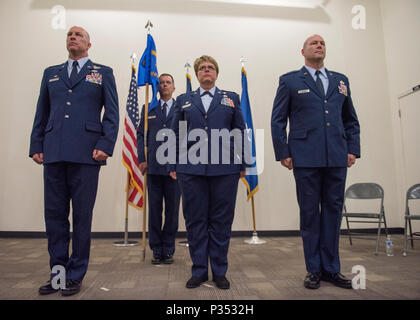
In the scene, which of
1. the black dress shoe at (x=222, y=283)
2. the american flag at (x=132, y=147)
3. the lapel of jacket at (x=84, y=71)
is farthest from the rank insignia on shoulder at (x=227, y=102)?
the american flag at (x=132, y=147)

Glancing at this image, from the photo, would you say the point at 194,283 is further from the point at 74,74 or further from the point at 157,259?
the point at 74,74

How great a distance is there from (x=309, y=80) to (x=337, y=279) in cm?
132

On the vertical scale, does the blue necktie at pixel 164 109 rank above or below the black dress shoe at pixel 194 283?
above

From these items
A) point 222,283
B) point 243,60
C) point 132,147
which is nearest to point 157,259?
point 222,283

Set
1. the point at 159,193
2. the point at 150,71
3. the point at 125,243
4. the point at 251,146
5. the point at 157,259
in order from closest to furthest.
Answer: the point at 157,259 → the point at 159,193 → the point at 150,71 → the point at 125,243 → the point at 251,146

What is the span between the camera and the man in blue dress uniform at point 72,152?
5.82 ft

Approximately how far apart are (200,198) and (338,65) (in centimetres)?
390

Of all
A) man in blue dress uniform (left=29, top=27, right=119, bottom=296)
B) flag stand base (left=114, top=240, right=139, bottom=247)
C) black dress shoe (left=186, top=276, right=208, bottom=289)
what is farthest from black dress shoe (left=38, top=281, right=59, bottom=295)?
flag stand base (left=114, top=240, right=139, bottom=247)

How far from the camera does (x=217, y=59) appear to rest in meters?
4.54

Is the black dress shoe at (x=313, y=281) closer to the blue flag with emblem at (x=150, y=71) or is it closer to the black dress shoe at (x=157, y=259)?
the black dress shoe at (x=157, y=259)

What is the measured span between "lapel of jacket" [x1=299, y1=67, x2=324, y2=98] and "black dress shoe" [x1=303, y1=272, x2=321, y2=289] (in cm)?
118

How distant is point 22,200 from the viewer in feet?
13.7

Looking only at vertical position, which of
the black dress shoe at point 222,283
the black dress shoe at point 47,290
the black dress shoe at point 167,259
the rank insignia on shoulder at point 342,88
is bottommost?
the black dress shoe at point 167,259
